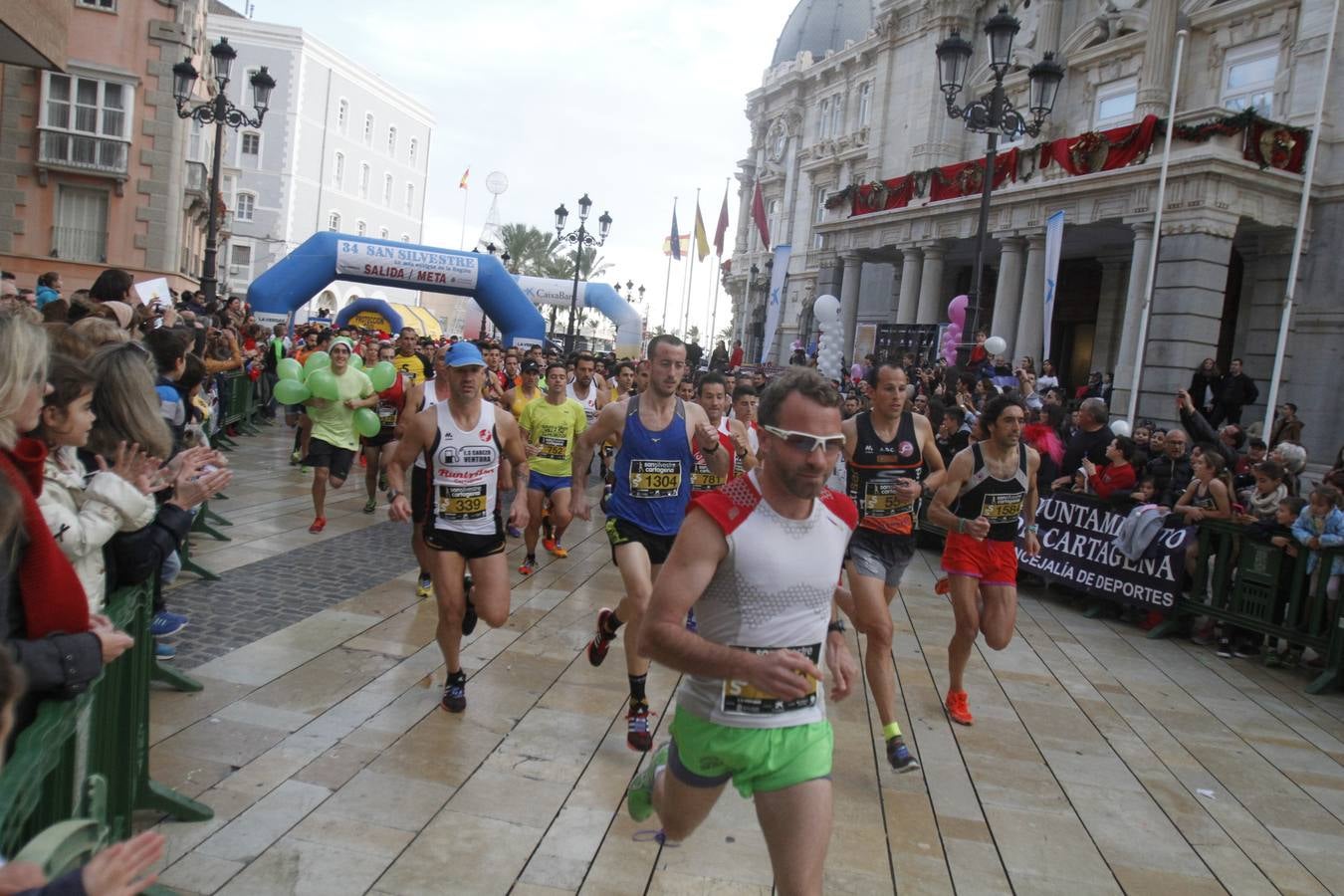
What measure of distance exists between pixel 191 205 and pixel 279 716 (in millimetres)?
34948

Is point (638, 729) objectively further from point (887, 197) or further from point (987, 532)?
point (887, 197)

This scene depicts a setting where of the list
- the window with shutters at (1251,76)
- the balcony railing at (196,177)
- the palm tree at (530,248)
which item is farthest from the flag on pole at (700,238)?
the window with shutters at (1251,76)

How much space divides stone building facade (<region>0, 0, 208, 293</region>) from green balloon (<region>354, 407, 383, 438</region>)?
22825mm

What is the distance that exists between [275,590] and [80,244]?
2757cm

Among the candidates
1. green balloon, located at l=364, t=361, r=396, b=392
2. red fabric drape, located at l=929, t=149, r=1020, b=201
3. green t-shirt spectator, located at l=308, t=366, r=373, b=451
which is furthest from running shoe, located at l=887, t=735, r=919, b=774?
red fabric drape, located at l=929, t=149, r=1020, b=201

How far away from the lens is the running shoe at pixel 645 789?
3.42 meters

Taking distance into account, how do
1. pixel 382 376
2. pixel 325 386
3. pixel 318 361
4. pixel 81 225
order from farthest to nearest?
pixel 81 225, pixel 382 376, pixel 318 361, pixel 325 386

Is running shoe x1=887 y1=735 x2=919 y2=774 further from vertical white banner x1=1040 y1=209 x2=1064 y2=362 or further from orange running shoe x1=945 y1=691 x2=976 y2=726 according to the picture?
vertical white banner x1=1040 y1=209 x2=1064 y2=362

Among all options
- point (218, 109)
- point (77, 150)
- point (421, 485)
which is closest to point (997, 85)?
point (421, 485)

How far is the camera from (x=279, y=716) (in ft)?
16.9

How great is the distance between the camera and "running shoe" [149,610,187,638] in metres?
6.22

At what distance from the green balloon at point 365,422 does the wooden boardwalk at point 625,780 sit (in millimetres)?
3125

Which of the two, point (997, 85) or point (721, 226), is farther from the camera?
point (721, 226)

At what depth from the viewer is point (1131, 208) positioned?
19.3 meters
